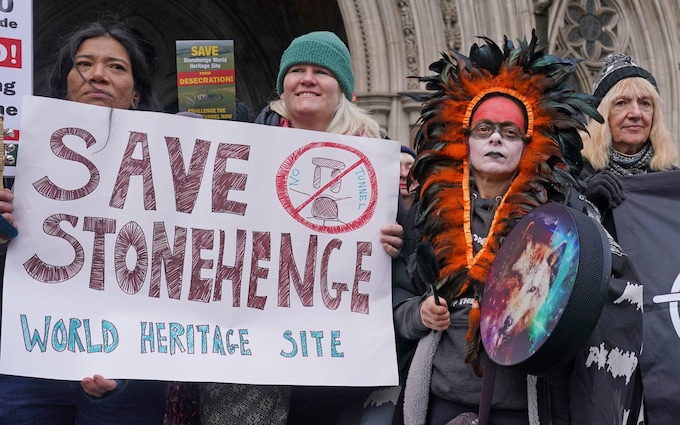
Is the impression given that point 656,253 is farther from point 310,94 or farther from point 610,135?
point 310,94

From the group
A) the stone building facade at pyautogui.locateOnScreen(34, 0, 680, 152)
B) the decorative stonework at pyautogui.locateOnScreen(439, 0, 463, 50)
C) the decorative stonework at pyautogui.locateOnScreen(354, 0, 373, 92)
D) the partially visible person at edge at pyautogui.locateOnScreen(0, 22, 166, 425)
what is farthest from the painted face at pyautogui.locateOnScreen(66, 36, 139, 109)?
the decorative stonework at pyautogui.locateOnScreen(439, 0, 463, 50)

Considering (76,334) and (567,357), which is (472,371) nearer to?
(567,357)

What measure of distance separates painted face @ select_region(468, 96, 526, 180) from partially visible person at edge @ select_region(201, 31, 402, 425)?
37 centimetres

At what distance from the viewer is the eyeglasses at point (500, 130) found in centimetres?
312

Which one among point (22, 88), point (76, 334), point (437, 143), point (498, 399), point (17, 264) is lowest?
point (498, 399)

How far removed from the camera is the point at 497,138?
10.2ft

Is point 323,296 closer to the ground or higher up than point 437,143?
closer to the ground

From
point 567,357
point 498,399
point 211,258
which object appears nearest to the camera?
point 567,357

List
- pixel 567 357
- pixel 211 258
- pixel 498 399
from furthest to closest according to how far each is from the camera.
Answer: pixel 211 258 → pixel 498 399 → pixel 567 357

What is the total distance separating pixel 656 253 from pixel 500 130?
0.94m

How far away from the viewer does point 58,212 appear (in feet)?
10.2

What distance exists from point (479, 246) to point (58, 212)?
1.24 m

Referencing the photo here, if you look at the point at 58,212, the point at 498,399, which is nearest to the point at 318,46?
the point at 58,212

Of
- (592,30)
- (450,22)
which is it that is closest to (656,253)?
(450,22)
